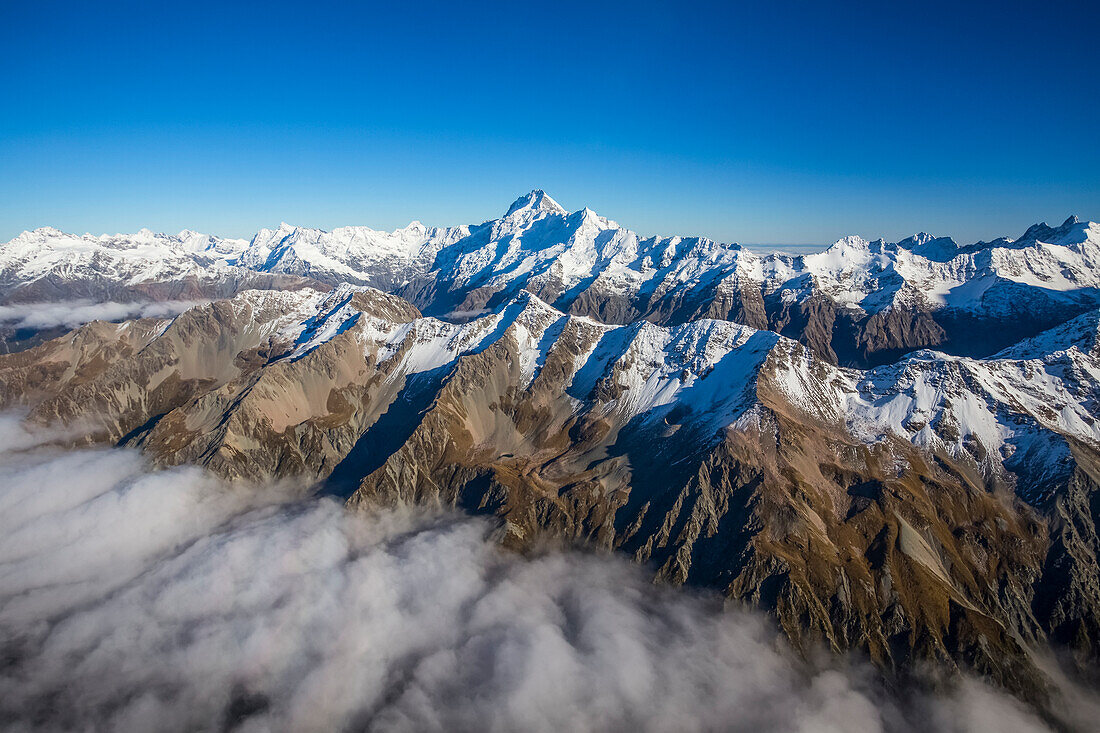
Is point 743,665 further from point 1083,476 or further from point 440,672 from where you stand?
point 1083,476

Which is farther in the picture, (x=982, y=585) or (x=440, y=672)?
(x=982, y=585)

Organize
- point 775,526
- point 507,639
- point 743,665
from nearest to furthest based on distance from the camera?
point 743,665
point 507,639
point 775,526

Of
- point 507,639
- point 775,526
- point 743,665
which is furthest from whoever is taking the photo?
point 775,526

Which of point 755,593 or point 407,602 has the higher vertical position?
point 755,593

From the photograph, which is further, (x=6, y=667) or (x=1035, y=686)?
(x=6, y=667)

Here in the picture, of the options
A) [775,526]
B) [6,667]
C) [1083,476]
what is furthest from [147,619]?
[1083,476]

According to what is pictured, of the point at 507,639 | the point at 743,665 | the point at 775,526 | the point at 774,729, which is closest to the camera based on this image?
the point at 774,729

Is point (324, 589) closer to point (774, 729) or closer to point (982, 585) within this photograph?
point (774, 729)

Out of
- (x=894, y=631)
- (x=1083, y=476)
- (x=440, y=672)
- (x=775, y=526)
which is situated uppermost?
(x=1083, y=476)

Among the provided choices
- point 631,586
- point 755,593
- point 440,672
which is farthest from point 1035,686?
point 440,672
